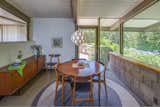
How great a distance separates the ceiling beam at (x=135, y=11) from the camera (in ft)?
13.1

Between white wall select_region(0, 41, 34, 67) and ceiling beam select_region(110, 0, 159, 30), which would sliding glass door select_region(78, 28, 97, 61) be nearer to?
ceiling beam select_region(110, 0, 159, 30)

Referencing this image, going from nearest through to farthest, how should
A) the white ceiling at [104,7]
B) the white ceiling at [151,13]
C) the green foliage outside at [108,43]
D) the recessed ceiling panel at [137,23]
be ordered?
1. the white ceiling at [151,13]
2. the white ceiling at [104,7]
3. the recessed ceiling panel at [137,23]
4. the green foliage outside at [108,43]

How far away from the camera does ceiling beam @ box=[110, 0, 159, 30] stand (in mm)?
4002

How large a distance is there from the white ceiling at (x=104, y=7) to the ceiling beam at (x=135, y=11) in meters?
0.11

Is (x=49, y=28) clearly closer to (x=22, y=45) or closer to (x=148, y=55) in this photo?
(x=22, y=45)

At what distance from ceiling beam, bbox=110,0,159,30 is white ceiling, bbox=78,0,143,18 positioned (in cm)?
11

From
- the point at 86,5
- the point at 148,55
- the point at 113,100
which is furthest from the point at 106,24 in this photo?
the point at 113,100

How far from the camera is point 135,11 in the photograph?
15.9 ft

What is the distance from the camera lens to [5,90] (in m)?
3.32

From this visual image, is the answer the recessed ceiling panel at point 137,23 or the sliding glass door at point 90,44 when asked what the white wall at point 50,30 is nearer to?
the sliding glass door at point 90,44

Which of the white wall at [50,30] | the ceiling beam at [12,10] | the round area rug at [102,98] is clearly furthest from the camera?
the white wall at [50,30]

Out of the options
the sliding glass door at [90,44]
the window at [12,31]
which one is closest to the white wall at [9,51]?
the window at [12,31]

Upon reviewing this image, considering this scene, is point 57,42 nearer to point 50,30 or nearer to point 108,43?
point 50,30

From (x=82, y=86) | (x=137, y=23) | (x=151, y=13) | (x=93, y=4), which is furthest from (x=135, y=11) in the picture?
(x=82, y=86)
